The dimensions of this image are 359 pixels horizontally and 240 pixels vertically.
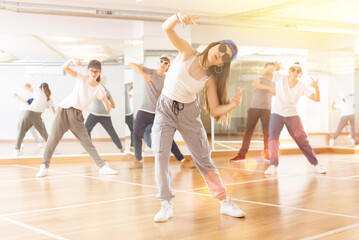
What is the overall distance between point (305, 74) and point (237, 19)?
256 cm

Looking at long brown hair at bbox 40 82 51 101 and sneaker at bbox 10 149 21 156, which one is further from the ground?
long brown hair at bbox 40 82 51 101

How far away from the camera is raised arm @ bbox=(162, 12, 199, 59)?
310cm

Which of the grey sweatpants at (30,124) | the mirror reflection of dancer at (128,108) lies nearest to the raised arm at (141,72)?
the mirror reflection of dancer at (128,108)

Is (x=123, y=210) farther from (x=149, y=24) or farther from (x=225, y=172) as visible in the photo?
(x=149, y=24)

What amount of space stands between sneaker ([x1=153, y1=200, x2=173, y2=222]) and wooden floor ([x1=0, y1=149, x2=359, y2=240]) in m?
0.05

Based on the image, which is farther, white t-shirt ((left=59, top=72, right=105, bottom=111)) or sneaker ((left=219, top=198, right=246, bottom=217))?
white t-shirt ((left=59, top=72, right=105, bottom=111))

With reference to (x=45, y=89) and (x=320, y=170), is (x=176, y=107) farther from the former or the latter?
(x=45, y=89)

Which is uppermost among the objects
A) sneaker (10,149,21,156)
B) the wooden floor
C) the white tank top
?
the white tank top

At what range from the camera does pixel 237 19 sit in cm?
877

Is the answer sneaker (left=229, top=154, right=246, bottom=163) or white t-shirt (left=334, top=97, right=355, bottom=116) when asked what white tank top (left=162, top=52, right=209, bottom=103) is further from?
white t-shirt (left=334, top=97, right=355, bottom=116)

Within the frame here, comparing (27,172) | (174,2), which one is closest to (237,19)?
(174,2)

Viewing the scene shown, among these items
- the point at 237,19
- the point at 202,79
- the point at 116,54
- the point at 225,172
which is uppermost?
the point at 237,19

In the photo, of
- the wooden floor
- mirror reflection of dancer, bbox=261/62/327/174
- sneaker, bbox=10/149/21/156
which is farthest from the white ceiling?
the wooden floor

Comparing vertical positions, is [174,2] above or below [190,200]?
above
